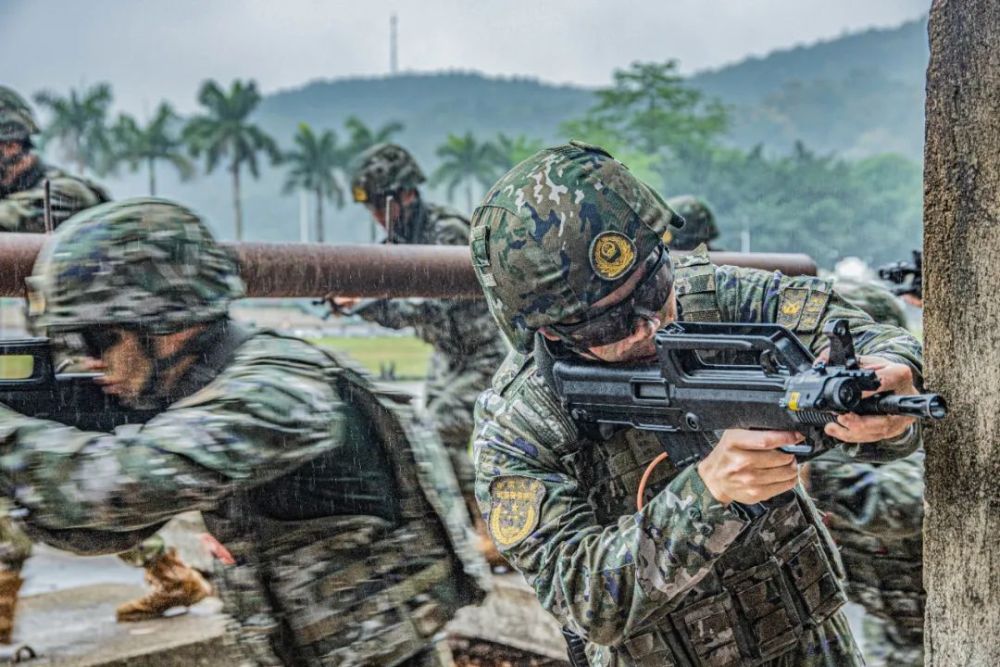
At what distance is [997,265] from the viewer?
1.63 m

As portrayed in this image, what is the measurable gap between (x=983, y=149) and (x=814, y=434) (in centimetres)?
50

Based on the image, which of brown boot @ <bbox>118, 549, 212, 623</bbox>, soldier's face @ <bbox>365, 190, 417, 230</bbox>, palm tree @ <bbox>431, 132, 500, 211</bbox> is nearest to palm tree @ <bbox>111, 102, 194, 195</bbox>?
palm tree @ <bbox>431, 132, 500, 211</bbox>

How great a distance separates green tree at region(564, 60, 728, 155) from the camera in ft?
180

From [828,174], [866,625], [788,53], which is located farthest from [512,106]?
[866,625]

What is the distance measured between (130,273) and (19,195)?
3.47 meters

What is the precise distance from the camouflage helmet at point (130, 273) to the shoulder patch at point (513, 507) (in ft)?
2.64

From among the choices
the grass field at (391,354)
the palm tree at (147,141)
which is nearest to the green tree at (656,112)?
the palm tree at (147,141)

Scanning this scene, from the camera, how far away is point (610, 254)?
2068mm

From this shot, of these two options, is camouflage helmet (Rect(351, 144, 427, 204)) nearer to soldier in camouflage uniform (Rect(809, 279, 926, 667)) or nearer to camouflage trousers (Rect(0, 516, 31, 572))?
camouflage trousers (Rect(0, 516, 31, 572))

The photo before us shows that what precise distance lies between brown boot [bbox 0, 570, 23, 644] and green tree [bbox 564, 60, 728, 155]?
50.5 meters

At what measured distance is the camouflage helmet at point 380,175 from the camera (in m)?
6.90

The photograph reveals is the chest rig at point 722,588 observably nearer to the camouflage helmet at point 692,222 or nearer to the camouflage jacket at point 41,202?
the camouflage jacket at point 41,202

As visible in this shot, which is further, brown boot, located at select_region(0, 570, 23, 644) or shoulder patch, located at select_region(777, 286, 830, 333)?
brown boot, located at select_region(0, 570, 23, 644)

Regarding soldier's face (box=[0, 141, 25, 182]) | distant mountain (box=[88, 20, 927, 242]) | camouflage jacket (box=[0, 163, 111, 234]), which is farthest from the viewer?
distant mountain (box=[88, 20, 927, 242])
